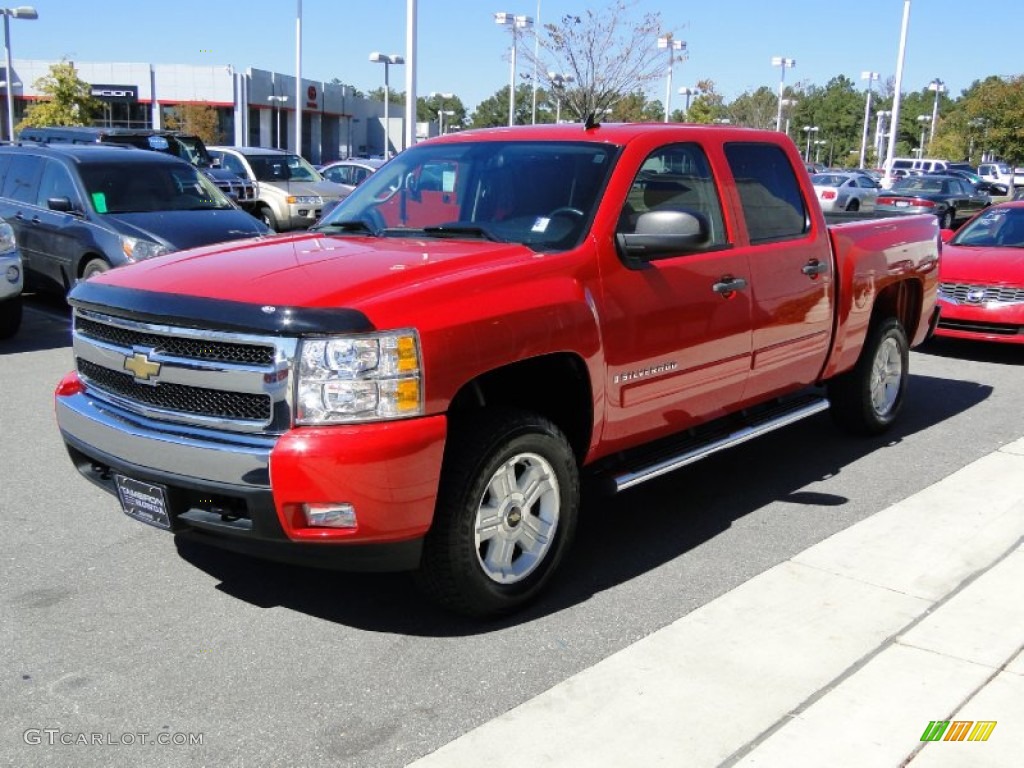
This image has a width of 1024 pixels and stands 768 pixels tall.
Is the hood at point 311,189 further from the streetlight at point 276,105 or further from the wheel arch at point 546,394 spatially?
the streetlight at point 276,105

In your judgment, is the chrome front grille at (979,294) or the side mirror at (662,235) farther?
the chrome front grille at (979,294)

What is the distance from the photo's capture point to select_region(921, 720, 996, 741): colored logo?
135 inches

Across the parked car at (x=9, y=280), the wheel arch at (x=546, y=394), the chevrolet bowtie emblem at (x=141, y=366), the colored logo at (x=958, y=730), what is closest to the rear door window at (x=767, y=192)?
the wheel arch at (x=546, y=394)

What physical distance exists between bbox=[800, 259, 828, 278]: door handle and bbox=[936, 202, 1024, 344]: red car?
4605mm

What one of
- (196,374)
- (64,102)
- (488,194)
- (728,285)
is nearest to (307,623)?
(196,374)

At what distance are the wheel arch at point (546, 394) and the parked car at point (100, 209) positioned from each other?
676 cm

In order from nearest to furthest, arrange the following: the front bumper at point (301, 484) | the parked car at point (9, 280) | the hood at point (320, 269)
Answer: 1. the front bumper at point (301, 484)
2. the hood at point (320, 269)
3. the parked car at point (9, 280)

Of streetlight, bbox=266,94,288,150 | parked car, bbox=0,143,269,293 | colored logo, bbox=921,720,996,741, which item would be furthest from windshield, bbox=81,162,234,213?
streetlight, bbox=266,94,288,150

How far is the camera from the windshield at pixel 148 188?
11086 mm

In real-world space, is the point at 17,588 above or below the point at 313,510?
below

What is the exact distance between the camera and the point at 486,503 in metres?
4.09

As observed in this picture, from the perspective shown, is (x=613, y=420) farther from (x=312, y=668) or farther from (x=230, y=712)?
(x=230, y=712)

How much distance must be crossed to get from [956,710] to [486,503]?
5.94 feet

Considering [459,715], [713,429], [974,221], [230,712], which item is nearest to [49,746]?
[230,712]
